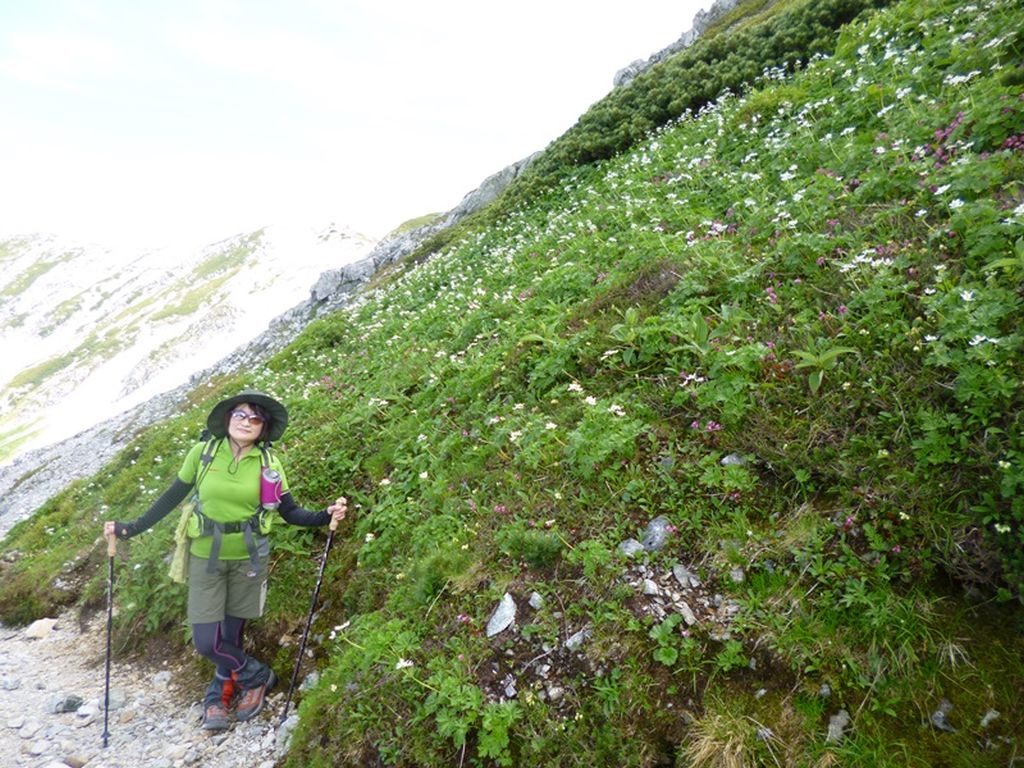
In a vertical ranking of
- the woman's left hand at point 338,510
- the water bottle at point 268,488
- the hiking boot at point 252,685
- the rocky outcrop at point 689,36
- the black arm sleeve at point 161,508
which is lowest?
the hiking boot at point 252,685

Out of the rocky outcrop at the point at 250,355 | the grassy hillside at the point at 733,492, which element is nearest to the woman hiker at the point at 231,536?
the grassy hillside at the point at 733,492

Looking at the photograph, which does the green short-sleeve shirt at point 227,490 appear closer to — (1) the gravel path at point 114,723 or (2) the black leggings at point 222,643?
(2) the black leggings at point 222,643

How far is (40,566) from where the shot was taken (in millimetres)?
12922

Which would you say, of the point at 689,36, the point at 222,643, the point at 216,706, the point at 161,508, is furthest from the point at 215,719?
the point at 689,36

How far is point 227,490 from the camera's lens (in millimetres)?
6207

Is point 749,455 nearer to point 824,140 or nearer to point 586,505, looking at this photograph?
point 586,505

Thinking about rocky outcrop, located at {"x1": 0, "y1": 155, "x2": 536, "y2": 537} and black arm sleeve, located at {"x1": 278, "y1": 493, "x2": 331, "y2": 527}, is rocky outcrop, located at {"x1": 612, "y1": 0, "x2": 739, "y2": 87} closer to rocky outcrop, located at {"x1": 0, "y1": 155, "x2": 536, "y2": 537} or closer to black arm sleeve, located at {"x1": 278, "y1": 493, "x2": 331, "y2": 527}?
rocky outcrop, located at {"x1": 0, "y1": 155, "x2": 536, "y2": 537}

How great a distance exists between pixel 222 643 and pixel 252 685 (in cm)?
62

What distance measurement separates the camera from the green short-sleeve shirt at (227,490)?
621 cm

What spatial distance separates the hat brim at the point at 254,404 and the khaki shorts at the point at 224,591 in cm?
148

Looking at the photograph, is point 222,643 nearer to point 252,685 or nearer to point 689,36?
point 252,685

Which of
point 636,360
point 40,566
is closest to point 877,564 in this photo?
point 636,360

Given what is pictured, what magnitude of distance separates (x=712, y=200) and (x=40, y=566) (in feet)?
55.7

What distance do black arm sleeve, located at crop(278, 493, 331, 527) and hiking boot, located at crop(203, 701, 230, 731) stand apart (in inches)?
88.1
